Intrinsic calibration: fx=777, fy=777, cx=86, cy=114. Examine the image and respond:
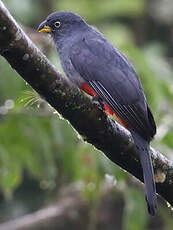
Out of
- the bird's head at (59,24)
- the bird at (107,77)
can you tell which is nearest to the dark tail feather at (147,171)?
the bird at (107,77)

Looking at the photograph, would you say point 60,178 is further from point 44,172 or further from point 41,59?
point 41,59

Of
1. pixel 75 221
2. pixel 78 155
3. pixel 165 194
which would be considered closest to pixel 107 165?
pixel 78 155

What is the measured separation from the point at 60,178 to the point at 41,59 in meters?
2.70

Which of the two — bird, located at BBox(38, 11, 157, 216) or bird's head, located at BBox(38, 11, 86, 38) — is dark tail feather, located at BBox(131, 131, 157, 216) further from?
bird's head, located at BBox(38, 11, 86, 38)

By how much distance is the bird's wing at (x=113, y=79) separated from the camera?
12.5 ft

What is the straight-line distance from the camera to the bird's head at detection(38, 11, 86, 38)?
486 centimetres

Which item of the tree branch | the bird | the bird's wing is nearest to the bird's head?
the bird

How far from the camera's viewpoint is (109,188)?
648 cm

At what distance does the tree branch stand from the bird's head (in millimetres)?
1324

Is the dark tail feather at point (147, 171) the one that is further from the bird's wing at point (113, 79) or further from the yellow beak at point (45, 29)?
the yellow beak at point (45, 29)

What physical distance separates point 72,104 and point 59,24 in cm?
162

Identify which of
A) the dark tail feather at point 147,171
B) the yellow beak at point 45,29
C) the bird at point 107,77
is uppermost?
the yellow beak at point 45,29

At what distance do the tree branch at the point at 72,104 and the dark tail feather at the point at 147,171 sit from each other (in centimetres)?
5

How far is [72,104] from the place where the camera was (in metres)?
3.37
